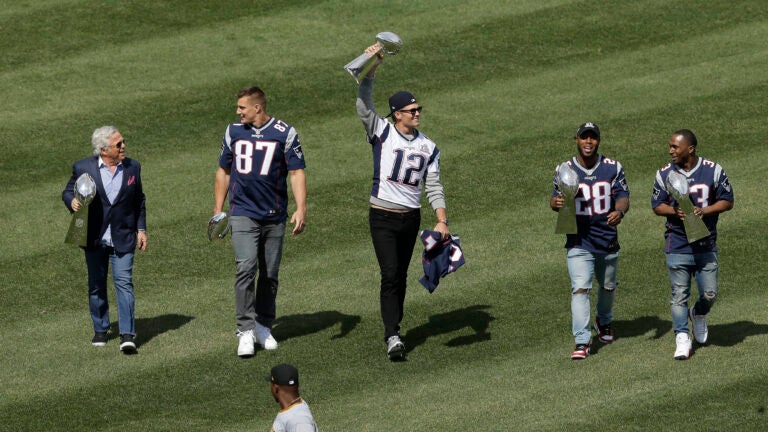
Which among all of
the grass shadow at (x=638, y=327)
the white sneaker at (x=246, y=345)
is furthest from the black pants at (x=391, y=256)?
the grass shadow at (x=638, y=327)

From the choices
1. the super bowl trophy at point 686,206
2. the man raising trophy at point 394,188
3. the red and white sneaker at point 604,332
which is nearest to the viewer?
the super bowl trophy at point 686,206

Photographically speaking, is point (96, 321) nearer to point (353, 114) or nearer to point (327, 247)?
point (327, 247)

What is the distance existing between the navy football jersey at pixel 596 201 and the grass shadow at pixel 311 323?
8.13 ft

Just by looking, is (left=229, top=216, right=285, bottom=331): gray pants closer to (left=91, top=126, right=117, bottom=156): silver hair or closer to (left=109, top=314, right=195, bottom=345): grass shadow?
(left=109, top=314, right=195, bottom=345): grass shadow

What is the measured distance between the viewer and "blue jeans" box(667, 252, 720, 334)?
1025 cm

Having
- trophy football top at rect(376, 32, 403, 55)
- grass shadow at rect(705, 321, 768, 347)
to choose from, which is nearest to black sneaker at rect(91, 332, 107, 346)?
trophy football top at rect(376, 32, 403, 55)

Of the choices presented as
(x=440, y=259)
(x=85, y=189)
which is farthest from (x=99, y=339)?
(x=440, y=259)

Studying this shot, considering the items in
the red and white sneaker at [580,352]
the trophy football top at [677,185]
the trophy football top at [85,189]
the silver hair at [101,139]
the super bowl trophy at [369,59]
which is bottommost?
the red and white sneaker at [580,352]

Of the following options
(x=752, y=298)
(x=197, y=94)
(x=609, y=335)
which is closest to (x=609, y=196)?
(x=609, y=335)

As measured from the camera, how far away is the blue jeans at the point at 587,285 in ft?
34.0

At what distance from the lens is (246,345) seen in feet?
35.6

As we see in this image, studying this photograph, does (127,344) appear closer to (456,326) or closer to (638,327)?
(456,326)

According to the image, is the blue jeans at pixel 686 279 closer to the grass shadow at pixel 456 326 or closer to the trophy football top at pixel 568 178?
the trophy football top at pixel 568 178

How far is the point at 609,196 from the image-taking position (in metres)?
10.5
